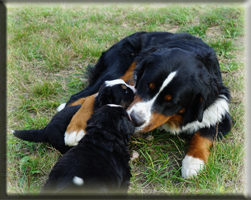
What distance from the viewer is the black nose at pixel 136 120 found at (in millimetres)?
2492

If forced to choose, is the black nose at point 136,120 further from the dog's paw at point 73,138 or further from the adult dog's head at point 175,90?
the dog's paw at point 73,138

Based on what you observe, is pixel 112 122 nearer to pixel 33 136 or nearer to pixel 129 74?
pixel 33 136

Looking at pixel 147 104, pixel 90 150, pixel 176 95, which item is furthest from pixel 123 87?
pixel 90 150

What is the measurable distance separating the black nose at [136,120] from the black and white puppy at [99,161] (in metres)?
0.06

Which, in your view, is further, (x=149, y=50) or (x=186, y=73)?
(x=149, y=50)

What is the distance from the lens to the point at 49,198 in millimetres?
1984

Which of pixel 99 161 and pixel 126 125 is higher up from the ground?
pixel 126 125

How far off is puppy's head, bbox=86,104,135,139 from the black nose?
0.17ft

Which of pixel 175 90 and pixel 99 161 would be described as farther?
pixel 175 90

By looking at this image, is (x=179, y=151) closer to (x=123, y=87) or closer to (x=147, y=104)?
(x=147, y=104)

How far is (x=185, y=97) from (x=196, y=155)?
0.65 meters

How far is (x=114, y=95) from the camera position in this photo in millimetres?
2836

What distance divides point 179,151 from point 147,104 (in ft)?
2.41

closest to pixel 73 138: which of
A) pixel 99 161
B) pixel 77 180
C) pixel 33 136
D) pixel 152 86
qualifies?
pixel 33 136
